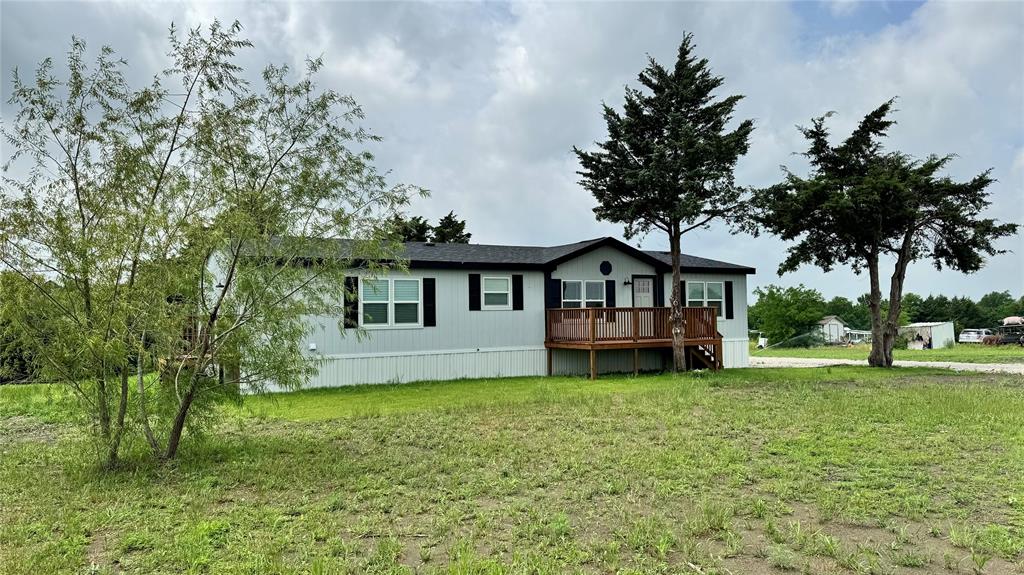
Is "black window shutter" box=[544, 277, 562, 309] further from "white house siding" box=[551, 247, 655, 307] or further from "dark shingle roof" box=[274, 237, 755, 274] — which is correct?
"dark shingle roof" box=[274, 237, 755, 274]

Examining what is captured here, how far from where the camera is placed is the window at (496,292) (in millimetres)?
15203

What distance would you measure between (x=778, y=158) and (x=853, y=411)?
11.7 meters

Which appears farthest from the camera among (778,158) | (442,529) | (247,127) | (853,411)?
(778,158)

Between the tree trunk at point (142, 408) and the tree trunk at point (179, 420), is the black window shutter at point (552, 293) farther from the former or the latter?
the tree trunk at point (142, 408)

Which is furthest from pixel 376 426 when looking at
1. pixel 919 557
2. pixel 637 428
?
pixel 919 557

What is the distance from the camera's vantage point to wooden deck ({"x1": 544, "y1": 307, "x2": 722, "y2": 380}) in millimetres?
14805

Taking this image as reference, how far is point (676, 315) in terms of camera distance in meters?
15.5

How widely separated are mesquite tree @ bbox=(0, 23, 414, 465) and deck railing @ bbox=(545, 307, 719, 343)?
904cm

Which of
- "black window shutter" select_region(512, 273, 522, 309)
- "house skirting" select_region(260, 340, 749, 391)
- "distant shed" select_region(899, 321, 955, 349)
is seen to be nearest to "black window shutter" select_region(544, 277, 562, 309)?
"black window shutter" select_region(512, 273, 522, 309)

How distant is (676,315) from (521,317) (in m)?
3.99

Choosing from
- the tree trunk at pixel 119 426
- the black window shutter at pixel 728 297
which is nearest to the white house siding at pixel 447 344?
the black window shutter at pixel 728 297

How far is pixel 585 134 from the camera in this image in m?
16.3

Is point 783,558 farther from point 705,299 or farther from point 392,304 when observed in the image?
point 705,299

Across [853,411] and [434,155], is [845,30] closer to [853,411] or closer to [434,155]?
[853,411]
